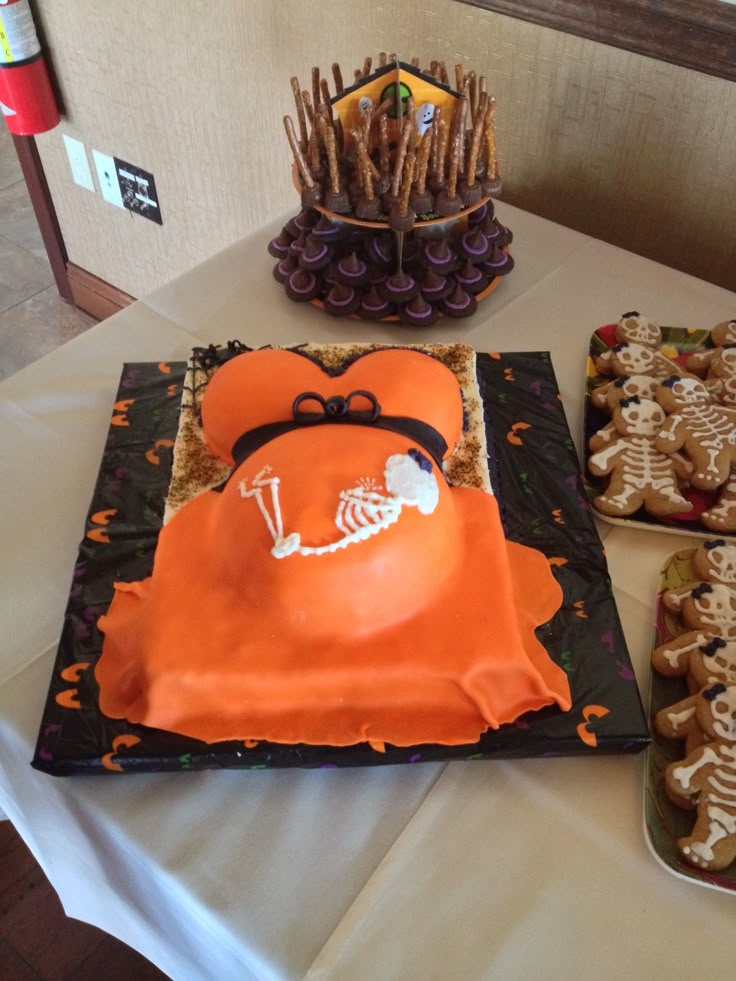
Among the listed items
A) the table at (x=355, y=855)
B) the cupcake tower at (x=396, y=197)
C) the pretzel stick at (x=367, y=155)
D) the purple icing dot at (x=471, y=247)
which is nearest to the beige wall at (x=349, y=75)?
the cupcake tower at (x=396, y=197)

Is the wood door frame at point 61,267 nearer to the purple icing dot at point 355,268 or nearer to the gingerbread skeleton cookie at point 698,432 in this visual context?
the purple icing dot at point 355,268

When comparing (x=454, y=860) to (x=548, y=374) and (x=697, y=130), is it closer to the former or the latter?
(x=548, y=374)

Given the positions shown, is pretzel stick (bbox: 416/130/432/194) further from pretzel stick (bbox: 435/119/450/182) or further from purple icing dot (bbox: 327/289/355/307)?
purple icing dot (bbox: 327/289/355/307)

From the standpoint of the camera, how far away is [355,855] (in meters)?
0.69

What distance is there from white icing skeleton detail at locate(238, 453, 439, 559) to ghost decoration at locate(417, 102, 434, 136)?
0.59 m

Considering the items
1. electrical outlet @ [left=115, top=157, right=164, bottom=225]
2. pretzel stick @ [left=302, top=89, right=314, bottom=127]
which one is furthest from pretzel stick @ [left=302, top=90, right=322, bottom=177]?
electrical outlet @ [left=115, top=157, right=164, bottom=225]

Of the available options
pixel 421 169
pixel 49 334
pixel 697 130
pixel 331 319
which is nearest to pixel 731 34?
pixel 697 130

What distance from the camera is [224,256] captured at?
1351mm

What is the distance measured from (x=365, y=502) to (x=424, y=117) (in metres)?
0.66

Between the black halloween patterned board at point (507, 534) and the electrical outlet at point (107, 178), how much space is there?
121 centimetres

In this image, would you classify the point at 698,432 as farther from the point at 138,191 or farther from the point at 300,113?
the point at 138,191

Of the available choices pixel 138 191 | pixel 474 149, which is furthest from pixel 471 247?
pixel 138 191

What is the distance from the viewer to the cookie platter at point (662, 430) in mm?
936

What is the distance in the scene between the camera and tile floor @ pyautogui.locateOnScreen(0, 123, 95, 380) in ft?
7.63
